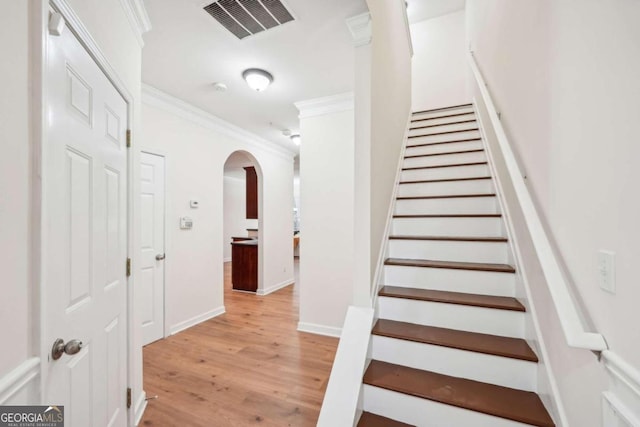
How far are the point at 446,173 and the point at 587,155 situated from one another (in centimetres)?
184

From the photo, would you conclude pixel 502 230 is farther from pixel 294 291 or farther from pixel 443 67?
pixel 443 67

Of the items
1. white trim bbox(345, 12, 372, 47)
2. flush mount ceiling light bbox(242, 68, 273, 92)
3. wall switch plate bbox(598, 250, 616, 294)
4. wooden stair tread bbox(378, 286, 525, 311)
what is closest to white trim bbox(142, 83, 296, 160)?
flush mount ceiling light bbox(242, 68, 273, 92)

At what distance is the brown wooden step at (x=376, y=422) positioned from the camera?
1431mm

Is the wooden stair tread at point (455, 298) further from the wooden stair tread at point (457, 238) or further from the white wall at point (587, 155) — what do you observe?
the wooden stair tread at point (457, 238)

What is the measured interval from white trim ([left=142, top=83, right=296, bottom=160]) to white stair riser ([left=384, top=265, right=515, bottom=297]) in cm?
307

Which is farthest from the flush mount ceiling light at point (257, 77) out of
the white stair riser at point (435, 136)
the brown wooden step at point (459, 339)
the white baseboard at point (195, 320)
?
the white baseboard at point (195, 320)

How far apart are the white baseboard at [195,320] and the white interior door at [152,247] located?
6.6 inches

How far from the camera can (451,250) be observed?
2139mm

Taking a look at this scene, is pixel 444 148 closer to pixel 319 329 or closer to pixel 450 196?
pixel 450 196

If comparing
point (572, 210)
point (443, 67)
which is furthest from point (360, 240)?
point (443, 67)

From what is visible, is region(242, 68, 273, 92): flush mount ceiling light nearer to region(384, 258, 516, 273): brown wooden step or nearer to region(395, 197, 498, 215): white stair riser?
region(395, 197, 498, 215): white stair riser

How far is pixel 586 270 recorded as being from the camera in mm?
1015

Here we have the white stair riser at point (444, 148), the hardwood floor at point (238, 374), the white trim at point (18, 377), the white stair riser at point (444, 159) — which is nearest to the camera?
the white trim at point (18, 377)

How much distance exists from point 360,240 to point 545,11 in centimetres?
151
